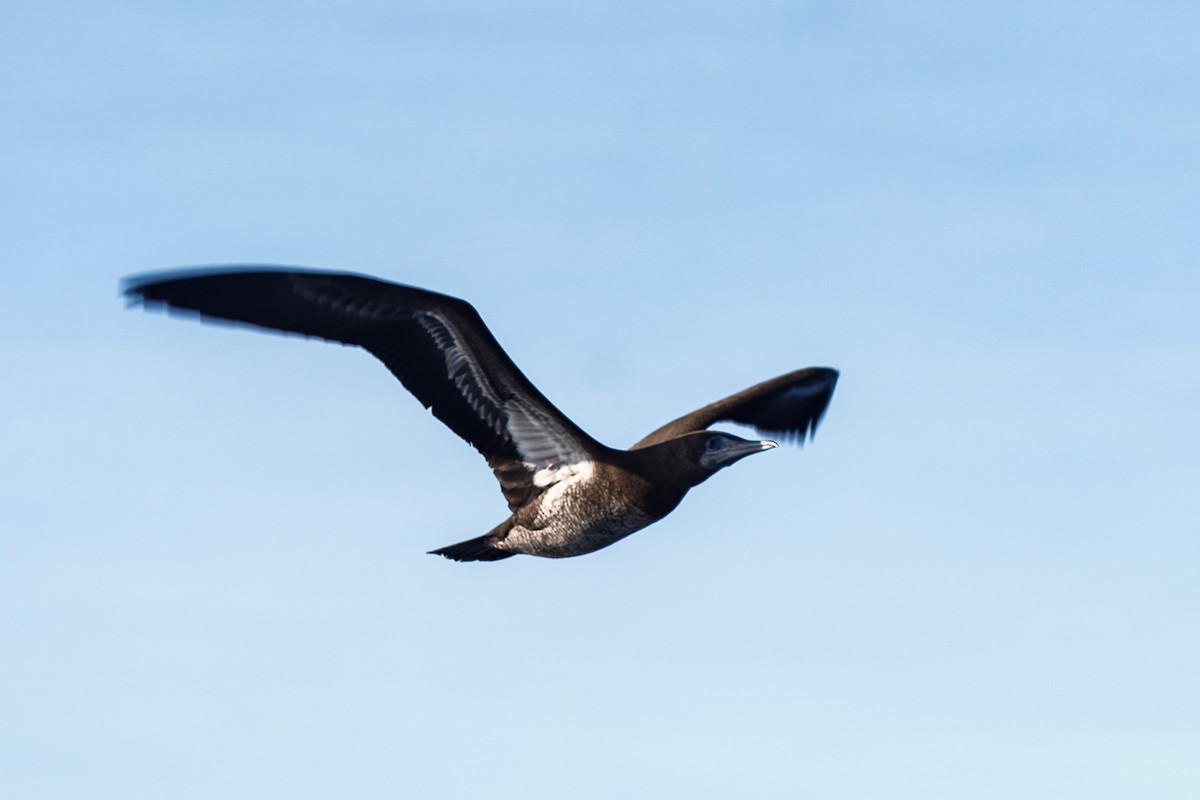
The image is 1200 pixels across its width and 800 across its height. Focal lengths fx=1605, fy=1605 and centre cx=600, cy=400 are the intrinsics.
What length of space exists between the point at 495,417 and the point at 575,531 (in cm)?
99

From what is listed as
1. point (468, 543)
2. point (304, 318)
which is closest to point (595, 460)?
point (468, 543)

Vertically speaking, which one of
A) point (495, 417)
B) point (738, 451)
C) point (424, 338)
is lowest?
point (738, 451)

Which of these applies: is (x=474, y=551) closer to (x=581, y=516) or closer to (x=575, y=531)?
(x=575, y=531)

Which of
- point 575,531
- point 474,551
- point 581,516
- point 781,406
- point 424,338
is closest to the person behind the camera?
point 424,338

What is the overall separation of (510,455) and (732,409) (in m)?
2.66

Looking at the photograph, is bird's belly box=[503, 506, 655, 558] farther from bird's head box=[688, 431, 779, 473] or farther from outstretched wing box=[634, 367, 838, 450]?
outstretched wing box=[634, 367, 838, 450]

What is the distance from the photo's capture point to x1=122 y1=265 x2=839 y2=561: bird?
10.4 metres

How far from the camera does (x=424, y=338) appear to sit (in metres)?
10.9

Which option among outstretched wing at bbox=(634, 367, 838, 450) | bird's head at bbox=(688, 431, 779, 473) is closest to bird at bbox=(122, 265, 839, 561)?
bird's head at bbox=(688, 431, 779, 473)

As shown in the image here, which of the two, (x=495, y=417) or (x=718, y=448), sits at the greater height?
(x=495, y=417)

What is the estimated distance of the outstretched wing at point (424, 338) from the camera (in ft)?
33.0

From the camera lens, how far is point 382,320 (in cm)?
1080

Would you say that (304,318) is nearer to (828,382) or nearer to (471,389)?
(471,389)

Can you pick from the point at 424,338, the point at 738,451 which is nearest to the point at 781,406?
the point at 738,451
